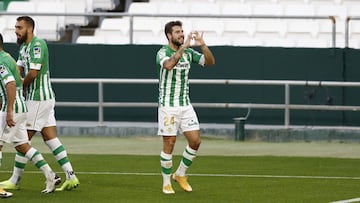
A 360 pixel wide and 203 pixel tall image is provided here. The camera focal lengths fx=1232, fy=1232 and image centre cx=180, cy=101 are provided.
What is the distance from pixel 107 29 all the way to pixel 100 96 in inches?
124

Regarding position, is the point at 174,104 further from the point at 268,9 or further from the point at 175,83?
the point at 268,9

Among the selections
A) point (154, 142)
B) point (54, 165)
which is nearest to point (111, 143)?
point (154, 142)

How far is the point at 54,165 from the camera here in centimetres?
1781

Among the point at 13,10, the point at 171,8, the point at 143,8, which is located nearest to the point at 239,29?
the point at 171,8

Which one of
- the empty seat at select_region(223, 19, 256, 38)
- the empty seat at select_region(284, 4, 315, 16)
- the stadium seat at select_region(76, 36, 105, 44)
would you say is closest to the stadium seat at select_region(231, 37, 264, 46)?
the empty seat at select_region(223, 19, 256, 38)

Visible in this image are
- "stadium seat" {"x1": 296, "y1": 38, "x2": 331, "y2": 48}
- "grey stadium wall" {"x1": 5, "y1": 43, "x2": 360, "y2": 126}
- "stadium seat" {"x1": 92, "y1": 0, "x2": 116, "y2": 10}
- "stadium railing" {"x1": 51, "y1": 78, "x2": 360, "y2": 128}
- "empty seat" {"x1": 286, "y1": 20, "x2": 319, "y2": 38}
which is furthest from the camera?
"stadium seat" {"x1": 92, "y1": 0, "x2": 116, "y2": 10}

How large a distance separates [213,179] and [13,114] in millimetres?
3133

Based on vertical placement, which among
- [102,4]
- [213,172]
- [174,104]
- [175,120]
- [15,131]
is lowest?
[213,172]

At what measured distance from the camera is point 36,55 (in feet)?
47.5

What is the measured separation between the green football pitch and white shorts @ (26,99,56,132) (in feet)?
2.54

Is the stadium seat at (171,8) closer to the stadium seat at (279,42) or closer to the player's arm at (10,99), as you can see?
the stadium seat at (279,42)

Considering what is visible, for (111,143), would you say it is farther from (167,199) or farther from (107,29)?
(167,199)

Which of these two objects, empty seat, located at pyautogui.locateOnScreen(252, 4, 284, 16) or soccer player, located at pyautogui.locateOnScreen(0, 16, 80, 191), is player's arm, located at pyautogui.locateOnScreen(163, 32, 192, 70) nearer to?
soccer player, located at pyautogui.locateOnScreen(0, 16, 80, 191)

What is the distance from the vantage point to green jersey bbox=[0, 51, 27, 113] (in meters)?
13.9
